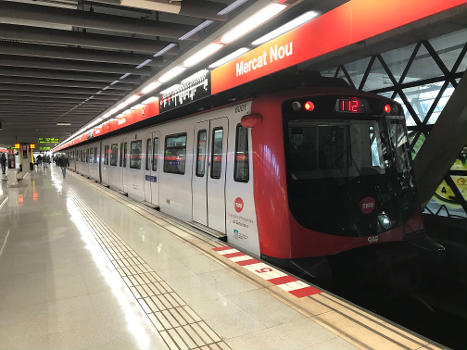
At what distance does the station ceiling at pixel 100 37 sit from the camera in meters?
4.05

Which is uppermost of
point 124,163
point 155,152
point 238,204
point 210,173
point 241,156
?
point 155,152

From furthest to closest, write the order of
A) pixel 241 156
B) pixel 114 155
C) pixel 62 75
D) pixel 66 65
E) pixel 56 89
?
pixel 114 155 < pixel 56 89 < pixel 62 75 < pixel 66 65 < pixel 241 156

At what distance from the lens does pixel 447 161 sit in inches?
223

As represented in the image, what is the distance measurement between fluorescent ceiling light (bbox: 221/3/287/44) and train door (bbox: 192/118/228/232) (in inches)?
46.1

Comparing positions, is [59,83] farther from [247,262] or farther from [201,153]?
[247,262]

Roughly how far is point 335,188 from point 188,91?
3595mm

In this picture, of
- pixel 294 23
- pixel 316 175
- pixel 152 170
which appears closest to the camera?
pixel 316 175

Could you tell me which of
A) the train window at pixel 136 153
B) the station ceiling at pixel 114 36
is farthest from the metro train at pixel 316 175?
the train window at pixel 136 153

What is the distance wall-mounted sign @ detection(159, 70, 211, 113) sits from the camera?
579 cm

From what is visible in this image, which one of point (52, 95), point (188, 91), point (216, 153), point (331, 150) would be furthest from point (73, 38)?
point (52, 95)

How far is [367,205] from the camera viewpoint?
12.5 feet

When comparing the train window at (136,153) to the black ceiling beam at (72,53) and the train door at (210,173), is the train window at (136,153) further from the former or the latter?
the train door at (210,173)

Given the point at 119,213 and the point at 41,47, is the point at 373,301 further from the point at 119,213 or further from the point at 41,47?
the point at 41,47

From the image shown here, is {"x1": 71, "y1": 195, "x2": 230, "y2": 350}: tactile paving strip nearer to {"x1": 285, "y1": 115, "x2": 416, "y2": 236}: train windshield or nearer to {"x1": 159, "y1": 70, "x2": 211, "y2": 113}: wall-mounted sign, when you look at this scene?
{"x1": 285, "y1": 115, "x2": 416, "y2": 236}: train windshield
